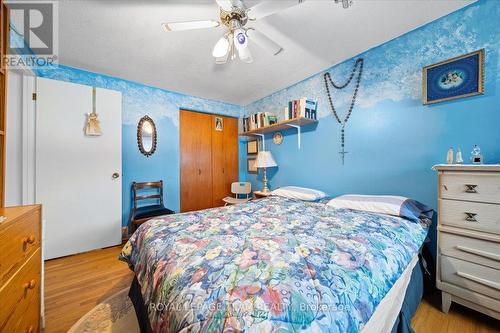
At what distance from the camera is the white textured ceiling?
5.01 ft

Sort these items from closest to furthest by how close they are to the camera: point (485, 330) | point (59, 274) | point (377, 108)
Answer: point (485, 330) < point (59, 274) < point (377, 108)

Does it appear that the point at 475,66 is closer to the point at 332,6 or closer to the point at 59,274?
the point at 332,6

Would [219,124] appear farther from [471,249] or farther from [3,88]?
[471,249]

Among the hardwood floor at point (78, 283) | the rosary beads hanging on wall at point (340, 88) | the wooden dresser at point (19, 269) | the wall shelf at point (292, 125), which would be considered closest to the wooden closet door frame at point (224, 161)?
the wall shelf at point (292, 125)

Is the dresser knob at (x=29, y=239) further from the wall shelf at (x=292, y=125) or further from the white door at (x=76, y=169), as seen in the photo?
the wall shelf at (x=292, y=125)

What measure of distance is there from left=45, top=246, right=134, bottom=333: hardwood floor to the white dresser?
270cm

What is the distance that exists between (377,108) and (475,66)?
716 millimetres

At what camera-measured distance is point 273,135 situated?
3.39 metres

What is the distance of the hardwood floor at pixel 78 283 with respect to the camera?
1.43 meters

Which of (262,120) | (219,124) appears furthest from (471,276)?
(219,124)

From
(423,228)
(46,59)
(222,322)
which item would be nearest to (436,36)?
(423,228)

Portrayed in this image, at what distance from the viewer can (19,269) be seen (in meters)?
0.89

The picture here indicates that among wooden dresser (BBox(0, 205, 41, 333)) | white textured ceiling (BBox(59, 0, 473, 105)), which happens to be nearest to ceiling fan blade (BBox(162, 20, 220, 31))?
white textured ceiling (BBox(59, 0, 473, 105))

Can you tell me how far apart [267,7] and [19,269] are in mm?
2015
